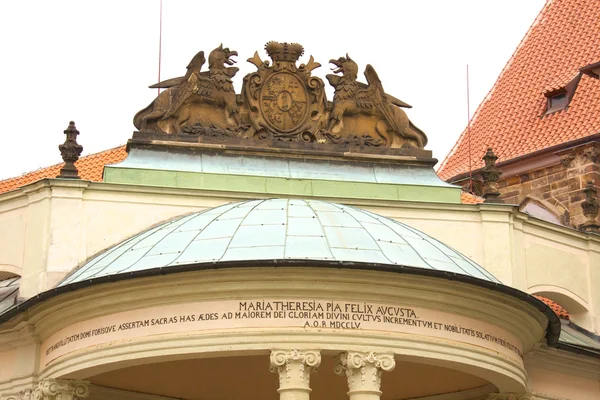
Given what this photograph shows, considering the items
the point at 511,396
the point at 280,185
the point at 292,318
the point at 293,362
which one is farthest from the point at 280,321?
the point at 280,185

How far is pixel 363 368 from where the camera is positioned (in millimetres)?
19766

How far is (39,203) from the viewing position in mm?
22969

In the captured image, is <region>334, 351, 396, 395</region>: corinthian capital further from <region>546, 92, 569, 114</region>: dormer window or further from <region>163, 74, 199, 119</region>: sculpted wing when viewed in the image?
<region>546, 92, 569, 114</region>: dormer window

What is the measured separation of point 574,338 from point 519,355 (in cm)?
296

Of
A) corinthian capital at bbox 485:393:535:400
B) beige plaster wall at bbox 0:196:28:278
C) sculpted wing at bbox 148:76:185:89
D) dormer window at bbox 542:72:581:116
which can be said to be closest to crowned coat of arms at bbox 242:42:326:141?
sculpted wing at bbox 148:76:185:89

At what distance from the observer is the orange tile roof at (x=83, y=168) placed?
32.9 meters

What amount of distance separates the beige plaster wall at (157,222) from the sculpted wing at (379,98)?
155cm

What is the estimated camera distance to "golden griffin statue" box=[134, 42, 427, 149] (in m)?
24.3

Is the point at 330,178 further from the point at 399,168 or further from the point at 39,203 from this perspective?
the point at 39,203

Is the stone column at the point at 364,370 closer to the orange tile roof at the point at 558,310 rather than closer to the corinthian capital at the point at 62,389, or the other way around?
the corinthian capital at the point at 62,389

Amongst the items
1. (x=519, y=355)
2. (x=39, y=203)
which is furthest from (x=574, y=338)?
(x=39, y=203)

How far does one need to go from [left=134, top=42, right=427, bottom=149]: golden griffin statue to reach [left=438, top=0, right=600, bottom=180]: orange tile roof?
45.9 ft

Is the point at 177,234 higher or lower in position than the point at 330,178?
lower

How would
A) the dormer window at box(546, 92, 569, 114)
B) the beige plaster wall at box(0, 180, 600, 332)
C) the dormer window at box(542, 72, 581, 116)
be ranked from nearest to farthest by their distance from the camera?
the beige plaster wall at box(0, 180, 600, 332) < the dormer window at box(542, 72, 581, 116) < the dormer window at box(546, 92, 569, 114)
